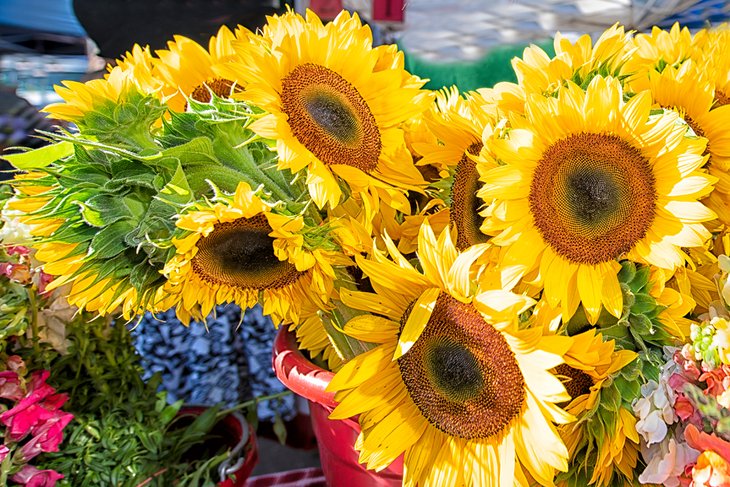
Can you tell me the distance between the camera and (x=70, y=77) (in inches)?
62.5

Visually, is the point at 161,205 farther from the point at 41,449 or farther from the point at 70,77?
the point at 70,77

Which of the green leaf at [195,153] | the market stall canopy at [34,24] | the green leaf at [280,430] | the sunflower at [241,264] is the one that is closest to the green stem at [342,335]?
the sunflower at [241,264]

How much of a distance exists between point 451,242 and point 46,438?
361 millimetres

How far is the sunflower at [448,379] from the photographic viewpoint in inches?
12.3

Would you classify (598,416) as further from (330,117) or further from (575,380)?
(330,117)

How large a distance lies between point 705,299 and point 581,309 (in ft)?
0.25

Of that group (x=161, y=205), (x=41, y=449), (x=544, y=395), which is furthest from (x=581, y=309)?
(x=41, y=449)

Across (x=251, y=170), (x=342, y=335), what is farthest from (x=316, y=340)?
(x=251, y=170)

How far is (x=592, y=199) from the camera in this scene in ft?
1.12

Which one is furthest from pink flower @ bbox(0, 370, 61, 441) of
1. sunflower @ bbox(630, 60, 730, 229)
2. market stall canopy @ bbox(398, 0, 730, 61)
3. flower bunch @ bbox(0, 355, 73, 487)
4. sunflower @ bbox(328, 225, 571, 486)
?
market stall canopy @ bbox(398, 0, 730, 61)

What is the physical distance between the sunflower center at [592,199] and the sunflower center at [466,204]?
52mm

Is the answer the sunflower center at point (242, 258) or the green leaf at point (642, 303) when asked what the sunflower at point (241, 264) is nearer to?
the sunflower center at point (242, 258)

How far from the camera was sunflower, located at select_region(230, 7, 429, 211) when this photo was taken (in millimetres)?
338

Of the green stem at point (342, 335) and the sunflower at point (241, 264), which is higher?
the sunflower at point (241, 264)
